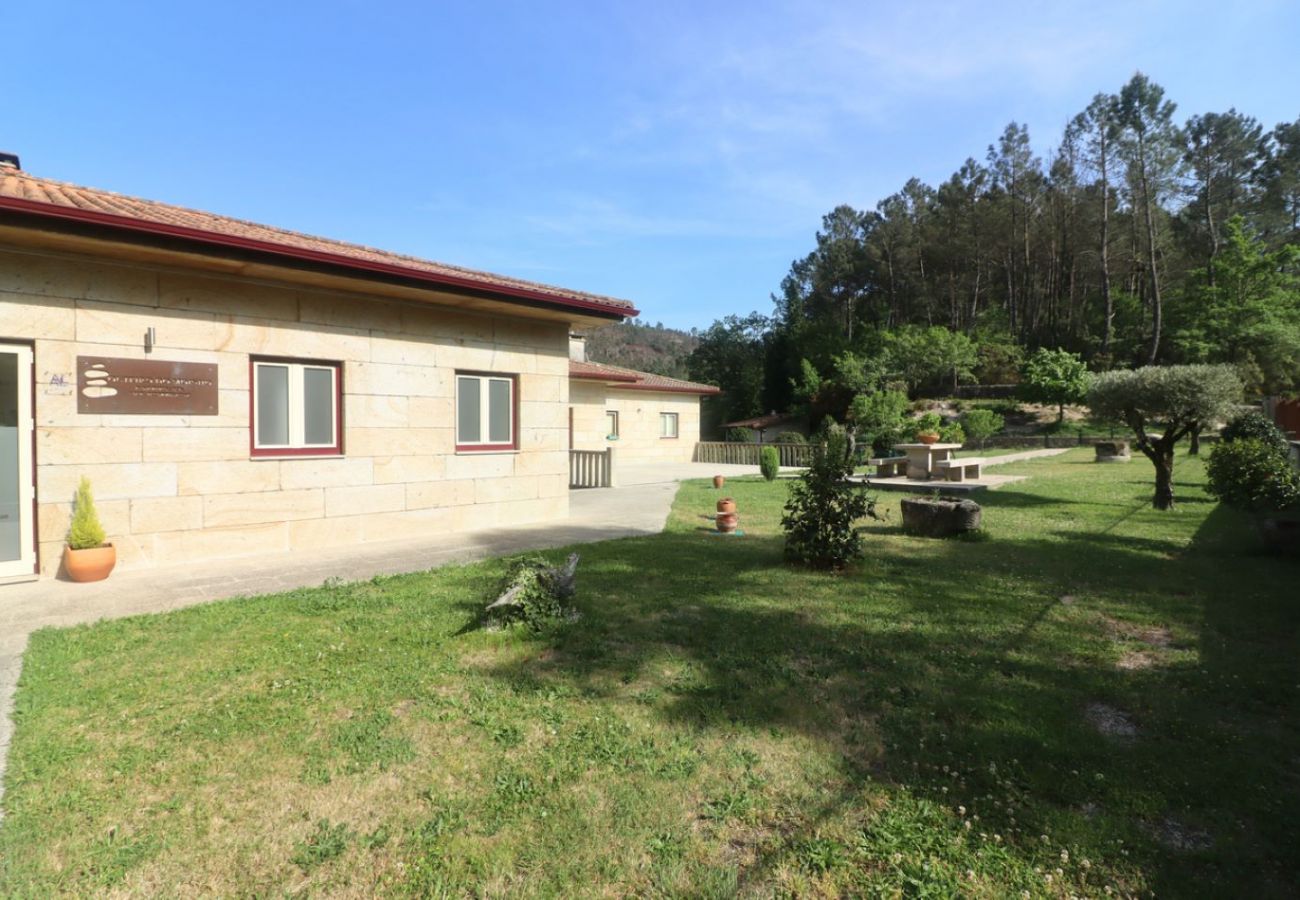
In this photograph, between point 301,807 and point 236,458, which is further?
point 236,458

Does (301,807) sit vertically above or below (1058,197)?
below

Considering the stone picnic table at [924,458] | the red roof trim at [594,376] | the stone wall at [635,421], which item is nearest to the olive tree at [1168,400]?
the stone picnic table at [924,458]

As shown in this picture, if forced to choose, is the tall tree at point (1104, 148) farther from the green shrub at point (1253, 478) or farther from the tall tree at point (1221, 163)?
the green shrub at point (1253, 478)

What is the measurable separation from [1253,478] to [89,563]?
1296cm

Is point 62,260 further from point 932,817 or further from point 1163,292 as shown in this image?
point 1163,292

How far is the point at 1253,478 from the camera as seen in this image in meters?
8.00

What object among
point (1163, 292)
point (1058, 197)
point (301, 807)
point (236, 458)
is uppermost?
point (1058, 197)

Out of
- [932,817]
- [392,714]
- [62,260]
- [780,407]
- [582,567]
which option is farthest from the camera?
[780,407]

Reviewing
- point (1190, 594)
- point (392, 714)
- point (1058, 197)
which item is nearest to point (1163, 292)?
point (1058, 197)

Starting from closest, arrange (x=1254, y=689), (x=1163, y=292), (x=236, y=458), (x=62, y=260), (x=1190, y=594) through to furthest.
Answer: (x=1254, y=689), (x=1190, y=594), (x=62, y=260), (x=236, y=458), (x=1163, y=292)

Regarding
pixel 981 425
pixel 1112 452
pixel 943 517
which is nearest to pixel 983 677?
pixel 943 517

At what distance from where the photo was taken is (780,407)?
46.8 meters

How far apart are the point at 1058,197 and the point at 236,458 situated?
50.7 metres

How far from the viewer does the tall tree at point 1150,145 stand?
1330 inches
